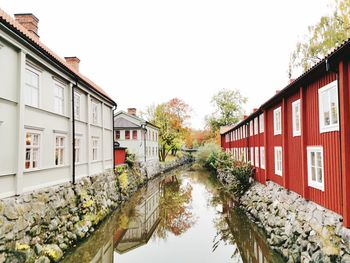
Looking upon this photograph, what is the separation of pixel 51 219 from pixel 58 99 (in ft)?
18.2

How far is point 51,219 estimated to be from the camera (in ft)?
33.3

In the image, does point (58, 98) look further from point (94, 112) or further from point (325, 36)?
point (325, 36)

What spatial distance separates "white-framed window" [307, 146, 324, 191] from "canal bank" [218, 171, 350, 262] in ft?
2.63

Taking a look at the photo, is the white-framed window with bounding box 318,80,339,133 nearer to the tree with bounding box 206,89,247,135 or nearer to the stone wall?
the stone wall

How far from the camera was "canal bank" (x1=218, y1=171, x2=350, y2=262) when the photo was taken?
23.9ft

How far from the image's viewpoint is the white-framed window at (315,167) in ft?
30.1

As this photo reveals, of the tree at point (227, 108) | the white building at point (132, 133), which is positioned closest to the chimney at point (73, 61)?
the white building at point (132, 133)

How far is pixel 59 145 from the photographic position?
12352mm

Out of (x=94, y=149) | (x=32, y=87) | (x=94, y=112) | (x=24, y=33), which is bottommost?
(x=94, y=149)

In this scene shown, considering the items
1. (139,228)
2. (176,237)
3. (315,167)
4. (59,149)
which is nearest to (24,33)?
(59,149)

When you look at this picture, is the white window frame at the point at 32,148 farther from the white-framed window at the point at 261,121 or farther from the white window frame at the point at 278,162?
the white-framed window at the point at 261,121

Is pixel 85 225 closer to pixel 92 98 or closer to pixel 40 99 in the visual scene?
pixel 40 99

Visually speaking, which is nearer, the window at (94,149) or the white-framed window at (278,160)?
the white-framed window at (278,160)

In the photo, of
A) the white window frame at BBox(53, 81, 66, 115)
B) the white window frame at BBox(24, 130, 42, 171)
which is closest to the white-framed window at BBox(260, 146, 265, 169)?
the white window frame at BBox(53, 81, 66, 115)
